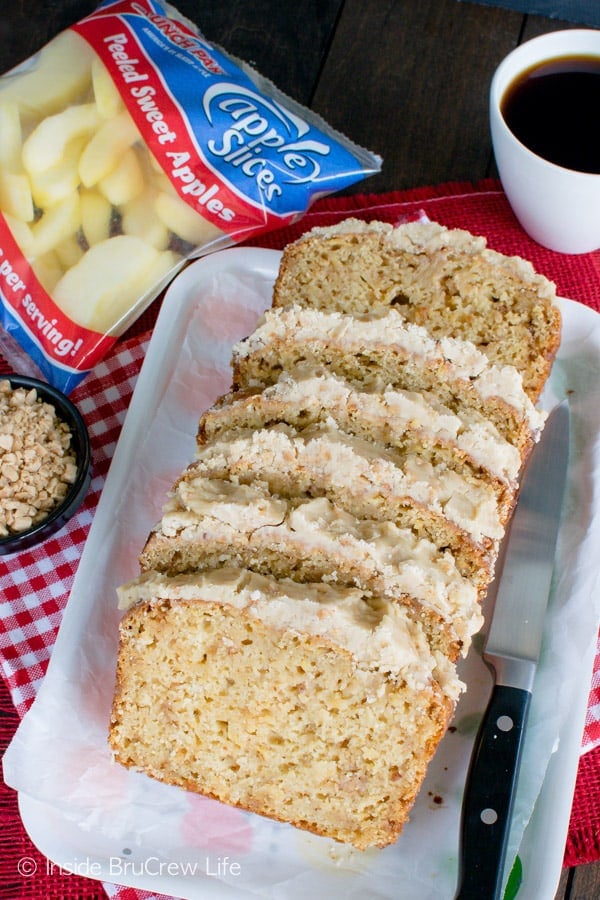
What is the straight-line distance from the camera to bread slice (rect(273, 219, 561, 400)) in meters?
2.66

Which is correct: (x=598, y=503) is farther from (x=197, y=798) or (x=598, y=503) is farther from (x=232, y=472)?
(x=197, y=798)

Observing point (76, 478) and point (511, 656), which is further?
point (76, 478)

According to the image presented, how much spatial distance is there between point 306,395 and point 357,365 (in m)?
0.19

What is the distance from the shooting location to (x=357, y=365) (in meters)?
2.51

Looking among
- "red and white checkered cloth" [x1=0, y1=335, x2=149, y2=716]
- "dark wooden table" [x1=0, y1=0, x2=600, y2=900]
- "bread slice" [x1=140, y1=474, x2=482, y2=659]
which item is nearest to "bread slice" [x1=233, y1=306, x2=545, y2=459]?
"bread slice" [x1=140, y1=474, x2=482, y2=659]

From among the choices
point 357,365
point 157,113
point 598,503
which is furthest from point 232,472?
point 157,113

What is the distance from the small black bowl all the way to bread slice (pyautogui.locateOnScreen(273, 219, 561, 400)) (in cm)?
77

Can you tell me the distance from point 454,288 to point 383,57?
1.63 metres

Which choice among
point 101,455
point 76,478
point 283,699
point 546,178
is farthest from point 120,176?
point 283,699

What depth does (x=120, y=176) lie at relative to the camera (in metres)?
3.19

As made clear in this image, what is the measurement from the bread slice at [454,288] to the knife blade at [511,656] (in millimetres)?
243

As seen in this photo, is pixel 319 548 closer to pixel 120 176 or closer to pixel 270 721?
pixel 270 721

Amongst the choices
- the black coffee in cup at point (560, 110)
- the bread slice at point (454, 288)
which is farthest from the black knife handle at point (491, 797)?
the black coffee in cup at point (560, 110)

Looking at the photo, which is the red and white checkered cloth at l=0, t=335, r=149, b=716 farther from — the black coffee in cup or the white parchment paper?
the black coffee in cup
